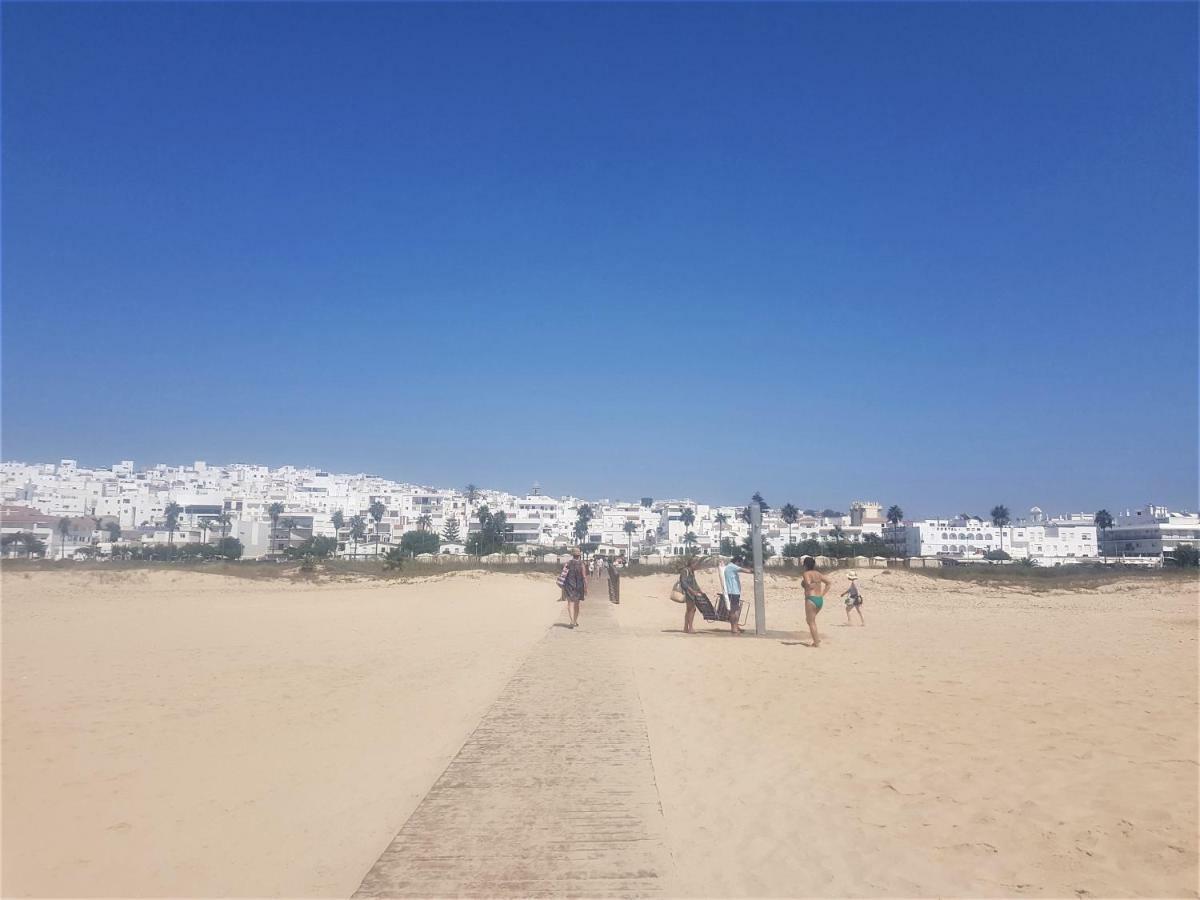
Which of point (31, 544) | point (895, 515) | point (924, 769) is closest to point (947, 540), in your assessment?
point (895, 515)

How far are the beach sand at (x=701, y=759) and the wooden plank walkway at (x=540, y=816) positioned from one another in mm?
170

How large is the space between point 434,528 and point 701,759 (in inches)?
4691

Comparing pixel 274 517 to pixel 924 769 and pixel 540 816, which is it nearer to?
pixel 540 816

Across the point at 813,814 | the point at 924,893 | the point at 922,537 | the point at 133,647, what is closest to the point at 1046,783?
the point at 813,814

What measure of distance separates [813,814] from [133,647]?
1186 cm

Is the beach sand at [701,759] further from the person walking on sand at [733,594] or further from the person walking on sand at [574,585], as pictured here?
the person walking on sand at [574,585]

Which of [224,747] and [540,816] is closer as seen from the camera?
[540,816]

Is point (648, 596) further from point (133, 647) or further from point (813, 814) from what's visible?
point (813, 814)

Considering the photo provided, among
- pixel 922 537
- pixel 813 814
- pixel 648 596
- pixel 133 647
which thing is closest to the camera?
pixel 813 814

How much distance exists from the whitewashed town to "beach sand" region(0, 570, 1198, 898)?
3993cm

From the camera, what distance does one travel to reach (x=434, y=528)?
122500 mm

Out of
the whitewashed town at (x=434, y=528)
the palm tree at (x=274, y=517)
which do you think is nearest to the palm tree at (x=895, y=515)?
the whitewashed town at (x=434, y=528)

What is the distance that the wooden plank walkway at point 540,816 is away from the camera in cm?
410

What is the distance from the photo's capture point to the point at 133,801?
Result: 210 inches
